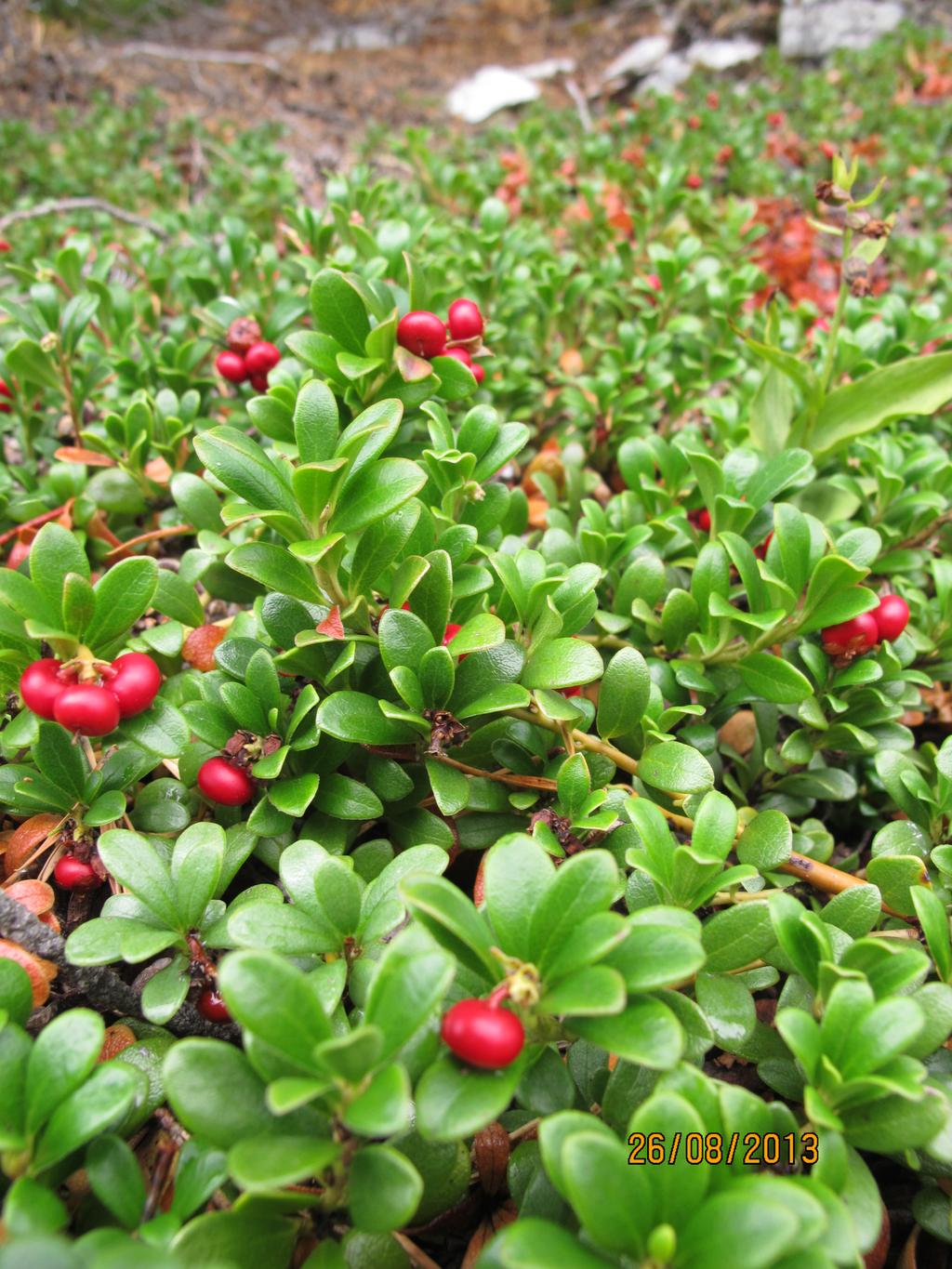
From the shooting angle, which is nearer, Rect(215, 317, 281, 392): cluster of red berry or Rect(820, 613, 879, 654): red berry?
Rect(820, 613, 879, 654): red berry

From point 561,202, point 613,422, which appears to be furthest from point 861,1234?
point 561,202

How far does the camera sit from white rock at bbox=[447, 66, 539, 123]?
8.72m

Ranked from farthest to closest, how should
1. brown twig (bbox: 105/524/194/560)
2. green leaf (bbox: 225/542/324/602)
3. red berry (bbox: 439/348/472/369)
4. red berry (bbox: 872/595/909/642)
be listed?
brown twig (bbox: 105/524/194/560) → red berry (bbox: 439/348/472/369) → red berry (bbox: 872/595/909/642) → green leaf (bbox: 225/542/324/602)

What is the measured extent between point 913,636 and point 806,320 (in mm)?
1882

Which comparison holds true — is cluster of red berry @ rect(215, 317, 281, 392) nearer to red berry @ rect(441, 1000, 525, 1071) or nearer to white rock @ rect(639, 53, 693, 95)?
red berry @ rect(441, 1000, 525, 1071)

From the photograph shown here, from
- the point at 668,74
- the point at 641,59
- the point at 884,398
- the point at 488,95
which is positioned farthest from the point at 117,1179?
the point at 641,59

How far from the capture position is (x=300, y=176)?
5344 millimetres

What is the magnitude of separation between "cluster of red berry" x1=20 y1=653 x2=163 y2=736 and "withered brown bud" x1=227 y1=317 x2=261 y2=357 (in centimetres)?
109

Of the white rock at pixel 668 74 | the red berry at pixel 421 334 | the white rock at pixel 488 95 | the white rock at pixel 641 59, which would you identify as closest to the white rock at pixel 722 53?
the white rock at pixel 668 74

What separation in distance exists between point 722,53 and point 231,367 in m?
9.35

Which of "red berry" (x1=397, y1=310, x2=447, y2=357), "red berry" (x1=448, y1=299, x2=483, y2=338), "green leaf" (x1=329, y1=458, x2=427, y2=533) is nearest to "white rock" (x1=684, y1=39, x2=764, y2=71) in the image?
"red berry" (x1=448, y1=299, x2=483, y2=338)

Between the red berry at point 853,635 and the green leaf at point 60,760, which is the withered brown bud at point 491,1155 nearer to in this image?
the green leaf at point 60,760

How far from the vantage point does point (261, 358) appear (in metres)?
2.00

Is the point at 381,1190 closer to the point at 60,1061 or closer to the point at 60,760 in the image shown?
the point at 60,1061
